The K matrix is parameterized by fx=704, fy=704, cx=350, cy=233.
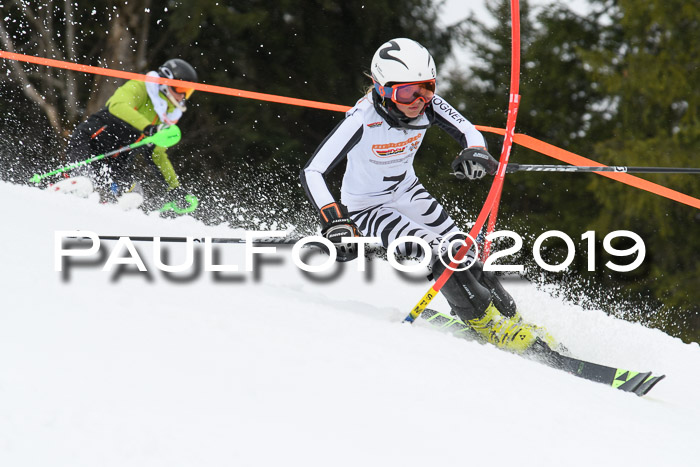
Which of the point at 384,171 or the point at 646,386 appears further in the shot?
the point at 384,171

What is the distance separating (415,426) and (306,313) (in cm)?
99

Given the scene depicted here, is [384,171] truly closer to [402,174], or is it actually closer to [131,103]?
[402,174]

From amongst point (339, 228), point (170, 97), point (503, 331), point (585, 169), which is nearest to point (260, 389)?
point (339, 228)

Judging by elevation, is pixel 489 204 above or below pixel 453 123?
below

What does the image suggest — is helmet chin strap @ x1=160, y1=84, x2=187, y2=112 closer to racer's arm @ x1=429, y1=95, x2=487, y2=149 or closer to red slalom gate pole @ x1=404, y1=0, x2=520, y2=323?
racer's arm @ x1=429, y1=95, x2=487, y2=149

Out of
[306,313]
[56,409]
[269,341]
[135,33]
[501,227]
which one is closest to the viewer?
[56,409]

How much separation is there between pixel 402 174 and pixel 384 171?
0.14 meters

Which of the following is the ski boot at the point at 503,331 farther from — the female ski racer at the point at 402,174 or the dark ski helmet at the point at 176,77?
the dark ski helmet at the point at 176,77

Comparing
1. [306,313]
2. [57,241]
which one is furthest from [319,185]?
[57,241]

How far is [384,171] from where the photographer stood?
3.84m

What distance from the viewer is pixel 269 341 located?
2516 millimetres

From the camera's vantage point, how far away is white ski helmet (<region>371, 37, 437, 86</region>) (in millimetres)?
3463

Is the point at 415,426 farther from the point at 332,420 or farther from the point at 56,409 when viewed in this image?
the point at 56,409

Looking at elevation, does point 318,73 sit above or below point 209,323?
above
